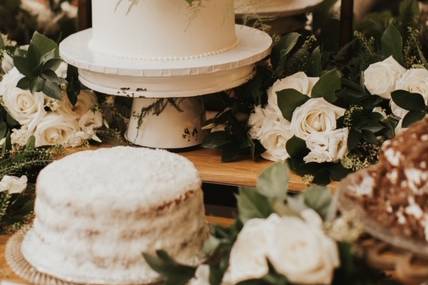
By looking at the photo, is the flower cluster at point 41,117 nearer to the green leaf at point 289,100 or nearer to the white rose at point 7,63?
the white rose at point 7,63

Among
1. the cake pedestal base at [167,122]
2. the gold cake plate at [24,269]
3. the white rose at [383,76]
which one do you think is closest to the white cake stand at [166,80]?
the cake pedestal base at [167,122]

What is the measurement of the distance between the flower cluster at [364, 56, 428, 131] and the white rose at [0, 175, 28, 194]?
0.69 metres

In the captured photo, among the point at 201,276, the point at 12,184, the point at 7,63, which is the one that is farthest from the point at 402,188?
the point at 7,63

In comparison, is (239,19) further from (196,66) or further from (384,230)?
(384,230)

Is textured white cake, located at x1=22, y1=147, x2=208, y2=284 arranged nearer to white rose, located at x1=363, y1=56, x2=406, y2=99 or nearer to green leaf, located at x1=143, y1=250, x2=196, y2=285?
green leaf, located at x1=143, y1=250, x2=196, y2=285

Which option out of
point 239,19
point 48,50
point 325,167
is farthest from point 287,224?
point 239,19

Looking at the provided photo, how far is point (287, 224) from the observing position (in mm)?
1189

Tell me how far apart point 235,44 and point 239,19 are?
0.32 metres

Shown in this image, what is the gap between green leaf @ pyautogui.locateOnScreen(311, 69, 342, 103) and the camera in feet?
5.57

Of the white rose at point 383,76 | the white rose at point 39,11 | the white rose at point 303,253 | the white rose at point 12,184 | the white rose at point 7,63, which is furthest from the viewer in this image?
the white rose at point 39,11

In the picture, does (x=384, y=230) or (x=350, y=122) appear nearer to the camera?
(x=384, y=230)

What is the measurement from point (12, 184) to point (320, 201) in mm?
635

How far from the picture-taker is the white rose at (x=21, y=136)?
187 centimetres

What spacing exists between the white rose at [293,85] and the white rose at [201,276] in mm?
506
